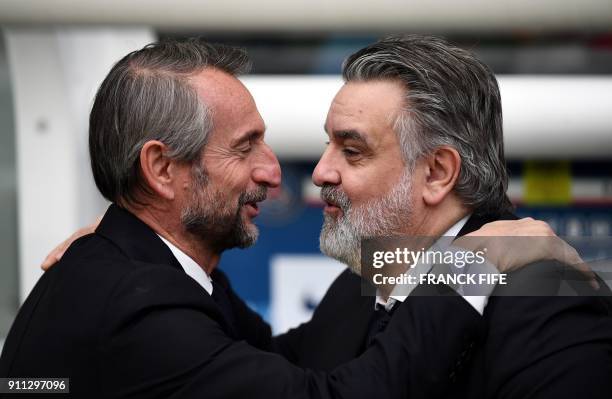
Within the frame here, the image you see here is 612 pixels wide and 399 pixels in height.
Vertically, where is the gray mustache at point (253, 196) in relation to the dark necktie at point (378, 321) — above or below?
above

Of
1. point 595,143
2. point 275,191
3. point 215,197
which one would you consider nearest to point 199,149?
point 215,197

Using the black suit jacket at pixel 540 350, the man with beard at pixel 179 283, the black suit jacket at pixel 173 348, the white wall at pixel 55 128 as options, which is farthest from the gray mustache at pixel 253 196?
the white wall at pixel 55 128

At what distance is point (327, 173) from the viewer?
101 inches

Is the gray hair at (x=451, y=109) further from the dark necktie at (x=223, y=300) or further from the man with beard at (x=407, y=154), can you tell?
the dark necktie at (x=223, y=300)

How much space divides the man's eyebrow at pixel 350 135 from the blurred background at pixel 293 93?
3.60 feet

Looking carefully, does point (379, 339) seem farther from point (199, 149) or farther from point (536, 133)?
point (536, 133)

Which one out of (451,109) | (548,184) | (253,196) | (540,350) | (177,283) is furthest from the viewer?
(548,184)

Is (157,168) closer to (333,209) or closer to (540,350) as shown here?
(333,209)

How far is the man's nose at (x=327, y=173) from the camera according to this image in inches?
101

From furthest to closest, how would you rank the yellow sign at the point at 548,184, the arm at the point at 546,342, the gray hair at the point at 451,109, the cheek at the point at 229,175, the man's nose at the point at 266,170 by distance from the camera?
the yellow sign at the point at 548,184, the man's nose at the point at 266,170, the cheek at the point at 229,175, the gray hair at the point at 451,109, the arm at the point at 546,342

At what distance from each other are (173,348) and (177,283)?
7.1 inches

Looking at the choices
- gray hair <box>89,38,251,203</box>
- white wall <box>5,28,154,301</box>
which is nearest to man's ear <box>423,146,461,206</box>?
gray hair <box>89,38,251,203</box>

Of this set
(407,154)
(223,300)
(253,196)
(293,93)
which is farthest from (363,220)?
(293,93)

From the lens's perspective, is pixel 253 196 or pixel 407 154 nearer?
pixel 407 154
